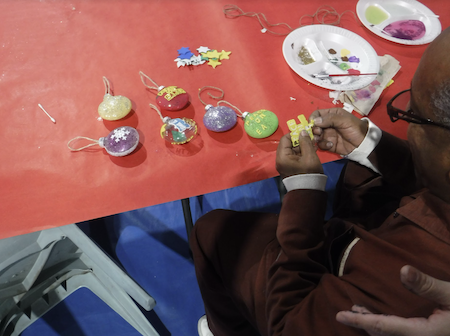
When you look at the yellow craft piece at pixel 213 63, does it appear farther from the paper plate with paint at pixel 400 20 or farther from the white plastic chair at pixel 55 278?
the white plastic chair at pixel 55 278

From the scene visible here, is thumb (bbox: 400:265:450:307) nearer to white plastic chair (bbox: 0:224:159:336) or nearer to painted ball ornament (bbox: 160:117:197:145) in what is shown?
painted ball ornament (bbox: 160:117:197:145)

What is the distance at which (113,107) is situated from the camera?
875 mm

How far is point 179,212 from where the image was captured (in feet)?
4.88

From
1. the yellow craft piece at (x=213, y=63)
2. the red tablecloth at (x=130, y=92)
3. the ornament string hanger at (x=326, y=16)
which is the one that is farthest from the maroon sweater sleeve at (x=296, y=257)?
the ornament string hanger at (x=326, y=16)

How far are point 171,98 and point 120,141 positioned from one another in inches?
7.9

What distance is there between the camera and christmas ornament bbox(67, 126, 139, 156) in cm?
83

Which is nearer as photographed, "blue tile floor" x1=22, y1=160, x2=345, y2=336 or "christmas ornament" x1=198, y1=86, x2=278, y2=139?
"christmas ornament" x1=198, y1=86, x2=278, y2=139

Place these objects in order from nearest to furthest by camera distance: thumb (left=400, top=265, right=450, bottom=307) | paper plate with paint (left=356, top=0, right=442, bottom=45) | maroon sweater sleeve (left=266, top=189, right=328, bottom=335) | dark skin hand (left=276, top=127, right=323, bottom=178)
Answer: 1. thumb (left=400, top=265, right=450, bottom=307)
2. maroon sweater sleeve (left=266, top=189, right=328, bottom=335)
3. dark skin hand (left=276, top=127, right=323, bottom=178)
4. paper plate with paint (left=356, top=0, right=442, bottom=45)

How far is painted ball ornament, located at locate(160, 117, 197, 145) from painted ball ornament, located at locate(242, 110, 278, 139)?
0.53 ft

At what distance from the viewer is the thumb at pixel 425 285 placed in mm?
429

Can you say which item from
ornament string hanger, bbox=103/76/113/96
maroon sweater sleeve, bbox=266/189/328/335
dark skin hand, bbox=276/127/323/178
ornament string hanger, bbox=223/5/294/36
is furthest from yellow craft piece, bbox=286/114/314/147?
ornament string hanger, bbox=103/76/113/96

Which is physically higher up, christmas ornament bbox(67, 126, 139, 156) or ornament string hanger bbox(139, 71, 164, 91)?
ornament string hanger bbox(139, 71, 164, 91)

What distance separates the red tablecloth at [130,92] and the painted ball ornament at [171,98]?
35 millimetres

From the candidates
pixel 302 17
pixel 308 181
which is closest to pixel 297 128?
pixel 308 181
